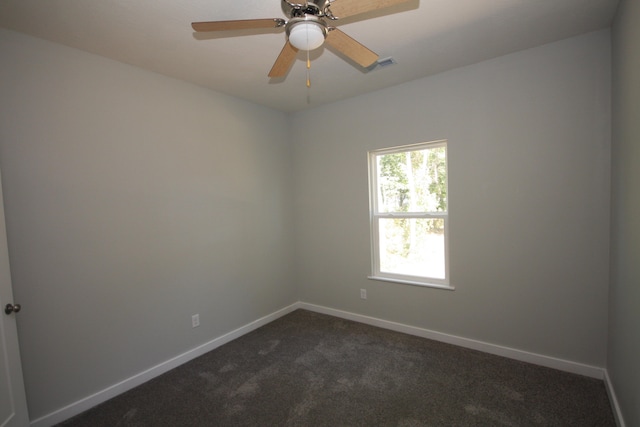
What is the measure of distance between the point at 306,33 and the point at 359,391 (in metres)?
2.41

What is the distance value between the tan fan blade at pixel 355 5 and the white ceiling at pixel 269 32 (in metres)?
0.59

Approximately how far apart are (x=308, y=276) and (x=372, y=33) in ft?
9.42

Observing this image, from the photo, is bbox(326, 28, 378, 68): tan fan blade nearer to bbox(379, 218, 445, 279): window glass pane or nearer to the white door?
bbox(379, 218, 445, 279): window glass pane

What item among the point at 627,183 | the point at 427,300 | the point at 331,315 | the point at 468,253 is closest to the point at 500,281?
the point at 468,253

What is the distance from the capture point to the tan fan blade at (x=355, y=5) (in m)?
1.28

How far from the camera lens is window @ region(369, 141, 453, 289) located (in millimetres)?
3014

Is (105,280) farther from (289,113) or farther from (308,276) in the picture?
(289,113)

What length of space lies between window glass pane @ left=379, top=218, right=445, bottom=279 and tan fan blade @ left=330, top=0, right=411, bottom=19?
220cm

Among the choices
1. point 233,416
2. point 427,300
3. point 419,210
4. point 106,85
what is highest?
point 106,85

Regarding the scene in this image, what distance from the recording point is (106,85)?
7.57ft

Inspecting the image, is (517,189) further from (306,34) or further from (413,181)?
(306,34)

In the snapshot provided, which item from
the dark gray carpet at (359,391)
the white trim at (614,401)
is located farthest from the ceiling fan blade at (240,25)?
the white trim at (614,401)

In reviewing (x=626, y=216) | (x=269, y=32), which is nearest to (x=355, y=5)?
(x=269, y=32)

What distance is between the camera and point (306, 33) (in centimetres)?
137
